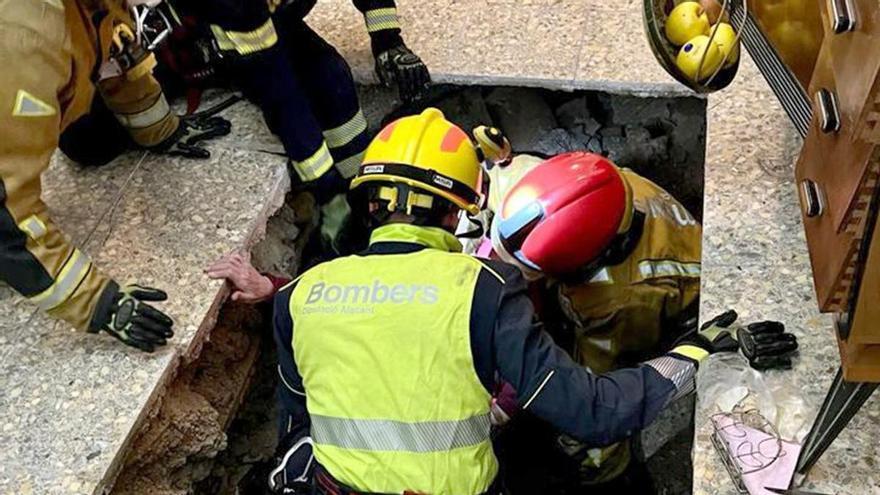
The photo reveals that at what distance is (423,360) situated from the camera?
2314 mm

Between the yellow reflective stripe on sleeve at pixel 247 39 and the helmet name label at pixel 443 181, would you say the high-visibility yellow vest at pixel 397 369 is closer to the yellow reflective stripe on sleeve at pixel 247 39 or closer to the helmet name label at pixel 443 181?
the helmet name label at pixel 443 181

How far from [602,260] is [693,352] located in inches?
24.0

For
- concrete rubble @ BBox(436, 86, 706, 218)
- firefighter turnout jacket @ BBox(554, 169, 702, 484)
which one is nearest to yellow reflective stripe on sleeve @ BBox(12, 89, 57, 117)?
firefighter turnout jacket @ BBox(554, 169, 702, 484)

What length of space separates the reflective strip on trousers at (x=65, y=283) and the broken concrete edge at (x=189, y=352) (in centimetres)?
34

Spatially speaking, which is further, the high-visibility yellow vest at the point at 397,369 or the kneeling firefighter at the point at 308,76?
the kneeling firefighter at the point at 308,76

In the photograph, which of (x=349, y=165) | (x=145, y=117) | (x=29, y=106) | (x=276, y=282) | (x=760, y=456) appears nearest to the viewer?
(x=760, y=456)

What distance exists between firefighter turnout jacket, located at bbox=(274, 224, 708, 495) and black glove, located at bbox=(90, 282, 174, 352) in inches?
20.4

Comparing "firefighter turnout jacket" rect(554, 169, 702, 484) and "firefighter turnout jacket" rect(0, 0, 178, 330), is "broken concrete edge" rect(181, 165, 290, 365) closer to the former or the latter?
"firefighter turnout jacket" rect(0, 0, 178, 330)

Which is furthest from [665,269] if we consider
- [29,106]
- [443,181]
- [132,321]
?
[29,106]

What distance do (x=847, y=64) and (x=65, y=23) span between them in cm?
180

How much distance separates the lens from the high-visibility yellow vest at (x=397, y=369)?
2316mm

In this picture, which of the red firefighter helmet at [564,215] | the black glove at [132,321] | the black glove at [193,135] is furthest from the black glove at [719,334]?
the black glove at [193,135]

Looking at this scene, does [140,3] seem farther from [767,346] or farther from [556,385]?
[767,346]

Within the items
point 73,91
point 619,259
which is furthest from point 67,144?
point 619,259
